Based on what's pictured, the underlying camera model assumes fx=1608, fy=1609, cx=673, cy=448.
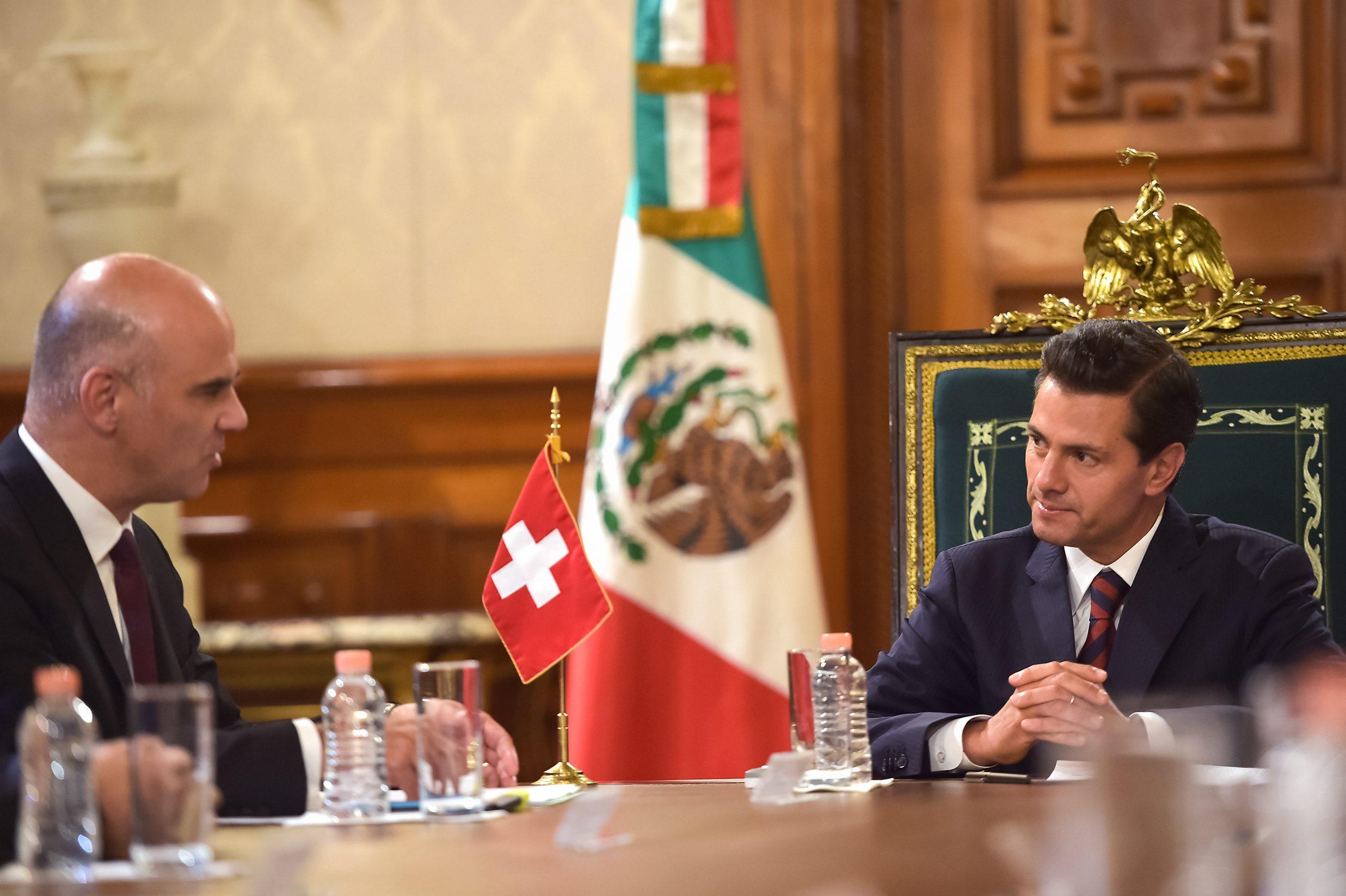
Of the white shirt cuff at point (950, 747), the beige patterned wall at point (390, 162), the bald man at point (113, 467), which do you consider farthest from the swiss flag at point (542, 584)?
the beige patterned wall at point (390, 162)

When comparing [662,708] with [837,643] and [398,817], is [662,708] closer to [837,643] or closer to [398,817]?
[837,643]

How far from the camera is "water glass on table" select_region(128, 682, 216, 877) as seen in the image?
140 cm

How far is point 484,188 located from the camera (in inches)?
169

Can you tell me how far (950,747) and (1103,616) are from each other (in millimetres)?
382

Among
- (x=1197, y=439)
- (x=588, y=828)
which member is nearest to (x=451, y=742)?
(x=588, y=828)

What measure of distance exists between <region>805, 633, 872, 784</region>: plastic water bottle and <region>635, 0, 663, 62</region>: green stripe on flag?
1.98 m

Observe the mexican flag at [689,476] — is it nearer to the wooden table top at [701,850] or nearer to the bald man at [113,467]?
the bald man at [113,467]

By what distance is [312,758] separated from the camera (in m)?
1.78

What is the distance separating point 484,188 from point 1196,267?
216 centimetres

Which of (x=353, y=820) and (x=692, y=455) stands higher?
(x=692, y=455)

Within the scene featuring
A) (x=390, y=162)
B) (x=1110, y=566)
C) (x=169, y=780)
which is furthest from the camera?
(x=390, y=162)

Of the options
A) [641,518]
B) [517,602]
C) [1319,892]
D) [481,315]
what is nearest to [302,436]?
[481,315]

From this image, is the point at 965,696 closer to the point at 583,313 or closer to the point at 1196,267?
the point at 1196,267

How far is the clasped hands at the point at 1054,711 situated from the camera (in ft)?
6.56
